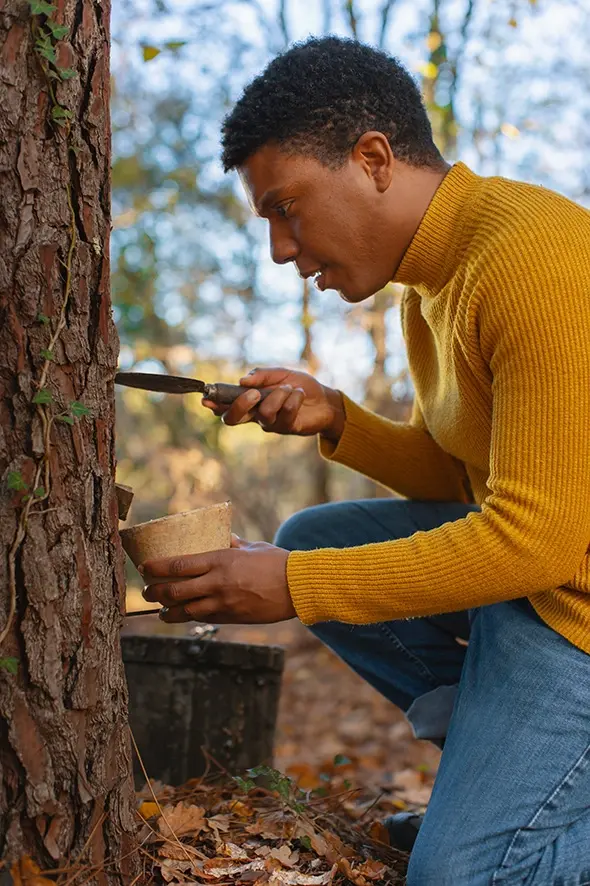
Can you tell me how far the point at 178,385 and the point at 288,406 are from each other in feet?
1.17

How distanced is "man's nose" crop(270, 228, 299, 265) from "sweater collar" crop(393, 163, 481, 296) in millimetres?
279

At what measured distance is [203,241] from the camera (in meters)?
8.80

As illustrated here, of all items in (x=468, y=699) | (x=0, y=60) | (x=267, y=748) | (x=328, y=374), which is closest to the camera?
(x=0, y=60)

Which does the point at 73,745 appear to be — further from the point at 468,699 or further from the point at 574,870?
the point at 574,870

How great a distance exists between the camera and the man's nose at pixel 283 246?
2.21m

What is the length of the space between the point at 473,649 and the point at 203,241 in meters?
7.17

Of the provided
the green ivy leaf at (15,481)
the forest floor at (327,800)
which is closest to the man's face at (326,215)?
the green ivy leaf at (15,481)

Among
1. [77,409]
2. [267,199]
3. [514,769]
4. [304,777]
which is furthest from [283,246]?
[304,777]

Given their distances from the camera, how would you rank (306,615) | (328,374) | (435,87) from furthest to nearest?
1. (328,374)
2. (435,87)
3. (306,615)

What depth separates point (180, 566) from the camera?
1.85 meters

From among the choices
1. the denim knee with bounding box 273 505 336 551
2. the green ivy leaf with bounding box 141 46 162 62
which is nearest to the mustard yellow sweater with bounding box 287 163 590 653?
the denim knee with bounding box 273 505 336 551

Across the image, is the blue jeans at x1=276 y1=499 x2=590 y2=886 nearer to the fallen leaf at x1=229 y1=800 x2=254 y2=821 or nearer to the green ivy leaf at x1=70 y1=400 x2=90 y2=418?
the fallen leaf at x1=229 y1=800 x2=254 y2=821

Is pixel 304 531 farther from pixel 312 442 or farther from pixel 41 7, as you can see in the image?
pixel 312 442

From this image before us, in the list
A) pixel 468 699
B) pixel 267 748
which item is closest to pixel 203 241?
pixel 267 748
